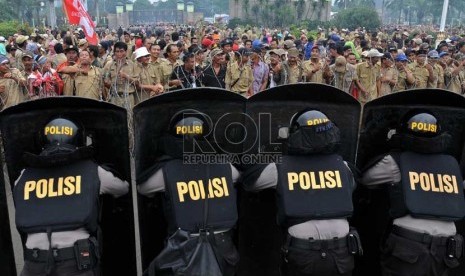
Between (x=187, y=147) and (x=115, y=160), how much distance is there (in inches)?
27.3

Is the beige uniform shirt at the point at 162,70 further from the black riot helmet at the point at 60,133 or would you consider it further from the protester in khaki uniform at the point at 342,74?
the black riot helmet at the point at 60,133

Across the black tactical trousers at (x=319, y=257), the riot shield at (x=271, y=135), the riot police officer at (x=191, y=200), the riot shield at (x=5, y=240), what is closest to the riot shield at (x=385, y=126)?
the riot shield at (x=271, y=135)

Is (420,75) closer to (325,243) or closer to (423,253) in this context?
(423,253)

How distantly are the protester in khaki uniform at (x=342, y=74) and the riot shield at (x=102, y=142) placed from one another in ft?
18.5

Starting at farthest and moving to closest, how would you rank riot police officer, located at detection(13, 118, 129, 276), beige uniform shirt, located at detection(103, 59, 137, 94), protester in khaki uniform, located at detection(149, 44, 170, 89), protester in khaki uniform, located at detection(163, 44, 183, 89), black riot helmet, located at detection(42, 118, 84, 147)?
protester in khaki uniform, located at detection(149, 44, 170, 89) → protester in khaki uniform, located at detection(163, 44, 183, 89) → beige uniform shirt, located at detection(103, 59, 137, 94) → black riot helmet, located at detection(42, 118, 84, 147) → riot police officer, located at detection(13, 118, 129, 276)

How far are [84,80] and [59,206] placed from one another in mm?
4224

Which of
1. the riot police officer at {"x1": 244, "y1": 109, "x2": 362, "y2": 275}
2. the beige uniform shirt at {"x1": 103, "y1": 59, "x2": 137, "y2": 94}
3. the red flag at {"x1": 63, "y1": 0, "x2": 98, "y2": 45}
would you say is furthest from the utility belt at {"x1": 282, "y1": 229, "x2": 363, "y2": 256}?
the red flag at {"x1": 63, "y1": 0, "x2": 98, "y2": 45}

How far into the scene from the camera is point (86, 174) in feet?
9.36

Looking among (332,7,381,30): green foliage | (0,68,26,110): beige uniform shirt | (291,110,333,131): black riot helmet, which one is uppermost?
(332,7,381,30): green foliage

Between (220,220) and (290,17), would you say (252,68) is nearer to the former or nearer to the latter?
(220,220)

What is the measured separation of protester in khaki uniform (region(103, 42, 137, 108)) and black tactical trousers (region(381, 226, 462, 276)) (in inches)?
179

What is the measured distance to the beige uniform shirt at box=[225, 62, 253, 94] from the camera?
7.66m

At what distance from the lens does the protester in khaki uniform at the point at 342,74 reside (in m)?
8.25

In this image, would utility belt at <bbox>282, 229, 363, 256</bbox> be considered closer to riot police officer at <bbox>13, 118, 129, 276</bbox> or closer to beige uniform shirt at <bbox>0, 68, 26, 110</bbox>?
riot police officer at <bbox>13, 118, 129, 276</bbox>
